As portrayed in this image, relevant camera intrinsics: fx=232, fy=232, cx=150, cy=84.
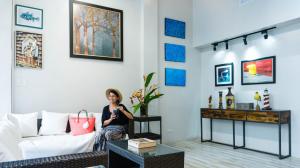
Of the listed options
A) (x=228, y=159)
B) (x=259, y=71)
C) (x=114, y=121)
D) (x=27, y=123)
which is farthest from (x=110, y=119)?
(x=259, y=71)

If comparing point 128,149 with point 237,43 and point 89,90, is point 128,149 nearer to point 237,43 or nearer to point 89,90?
point 89,90

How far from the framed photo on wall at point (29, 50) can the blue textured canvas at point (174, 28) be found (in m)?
2.82

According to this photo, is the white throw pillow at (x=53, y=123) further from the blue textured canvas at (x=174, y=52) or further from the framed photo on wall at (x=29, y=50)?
the blue textured canvas at (x=174, y=52)

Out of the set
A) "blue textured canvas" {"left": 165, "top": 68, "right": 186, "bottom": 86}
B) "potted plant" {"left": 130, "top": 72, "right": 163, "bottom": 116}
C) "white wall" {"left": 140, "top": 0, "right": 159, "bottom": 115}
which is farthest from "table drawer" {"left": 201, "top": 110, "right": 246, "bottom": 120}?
"potted plant" {"left": 130, "top": 72, "right": 163, "bottom": 116}

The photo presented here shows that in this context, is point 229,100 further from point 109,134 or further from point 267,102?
point 109,134

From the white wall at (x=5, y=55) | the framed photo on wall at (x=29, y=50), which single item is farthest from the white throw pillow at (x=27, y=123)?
the framed photo on wall at (x=29, y=50)

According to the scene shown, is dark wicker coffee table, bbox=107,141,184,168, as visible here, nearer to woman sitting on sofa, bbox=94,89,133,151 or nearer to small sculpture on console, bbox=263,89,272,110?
woman sitting on sofa, bbox=94,89,133,151

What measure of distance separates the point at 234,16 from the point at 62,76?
3729mm

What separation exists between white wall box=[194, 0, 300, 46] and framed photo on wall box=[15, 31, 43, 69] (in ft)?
12.0

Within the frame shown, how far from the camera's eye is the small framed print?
12.6 feet

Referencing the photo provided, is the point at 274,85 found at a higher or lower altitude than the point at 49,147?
higher

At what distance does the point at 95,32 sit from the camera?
178 inches

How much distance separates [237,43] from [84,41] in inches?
129

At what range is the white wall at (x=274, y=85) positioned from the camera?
4.08 meters
